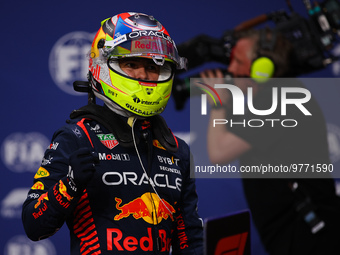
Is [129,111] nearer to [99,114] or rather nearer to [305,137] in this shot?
[99,114]

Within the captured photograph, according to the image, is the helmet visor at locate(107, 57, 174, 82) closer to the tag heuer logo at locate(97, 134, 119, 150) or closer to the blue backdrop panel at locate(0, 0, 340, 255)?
the tag heuer logo at locate(97, 134, 119, 150)

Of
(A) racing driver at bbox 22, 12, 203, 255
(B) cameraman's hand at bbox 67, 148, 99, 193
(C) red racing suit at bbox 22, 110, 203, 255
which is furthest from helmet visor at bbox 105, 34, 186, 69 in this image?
(B) cameraman's hand at bbox 67, 148, 99, 193

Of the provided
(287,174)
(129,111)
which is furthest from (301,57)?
(129,111)

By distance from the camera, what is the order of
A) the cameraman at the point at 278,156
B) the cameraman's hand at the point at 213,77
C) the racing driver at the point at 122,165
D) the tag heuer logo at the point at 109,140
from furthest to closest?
the cameraman's hand at the point at 213,77 → the cameraman at the point at 278,156 → the tag heuer logo at the point at 109,140 → the racing driver at the point at 122,165

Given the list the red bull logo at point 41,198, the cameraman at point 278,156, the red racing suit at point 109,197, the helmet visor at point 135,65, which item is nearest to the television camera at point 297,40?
the cameraman at point 278,156

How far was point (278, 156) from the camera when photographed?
8.65 feet

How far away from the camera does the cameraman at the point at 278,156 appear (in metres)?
2.54

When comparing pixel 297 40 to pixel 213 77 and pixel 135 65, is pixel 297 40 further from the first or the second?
pixel 135 65

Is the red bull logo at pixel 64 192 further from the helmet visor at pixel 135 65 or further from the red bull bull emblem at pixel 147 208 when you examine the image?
the helmet visor at pixel 135 65

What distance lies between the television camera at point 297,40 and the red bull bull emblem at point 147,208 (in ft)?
4.04

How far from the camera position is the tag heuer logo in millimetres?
1578

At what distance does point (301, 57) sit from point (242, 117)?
16.6 inches

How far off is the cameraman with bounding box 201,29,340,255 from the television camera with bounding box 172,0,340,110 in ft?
0.17

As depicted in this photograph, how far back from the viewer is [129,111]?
65.3 inches
